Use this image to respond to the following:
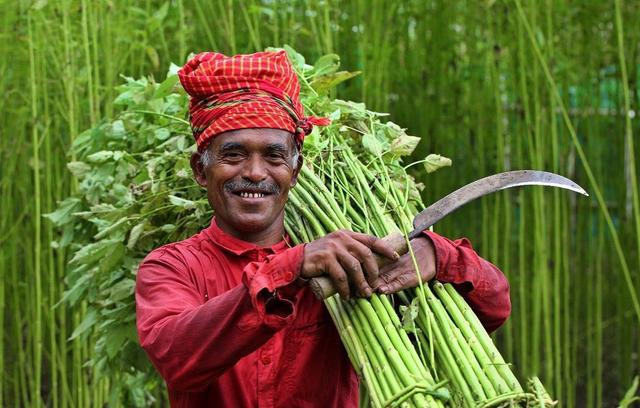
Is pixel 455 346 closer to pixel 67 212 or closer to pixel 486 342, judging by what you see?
pixel 486 342

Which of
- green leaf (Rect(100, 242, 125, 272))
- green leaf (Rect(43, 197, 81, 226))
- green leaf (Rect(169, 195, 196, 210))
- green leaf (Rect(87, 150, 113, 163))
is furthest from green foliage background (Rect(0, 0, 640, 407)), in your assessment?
green leaf (Rect(169, 195, 196, 210))

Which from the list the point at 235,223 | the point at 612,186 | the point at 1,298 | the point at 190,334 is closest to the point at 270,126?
the point at 235,223

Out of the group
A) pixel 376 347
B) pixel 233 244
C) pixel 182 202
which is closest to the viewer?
pixel 376 347

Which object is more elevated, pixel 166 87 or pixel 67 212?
pixel 166 87

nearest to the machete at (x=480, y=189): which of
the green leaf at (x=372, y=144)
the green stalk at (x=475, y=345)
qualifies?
the green stalk at (x=475, y=345)

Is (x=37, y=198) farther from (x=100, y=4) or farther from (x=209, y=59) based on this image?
(x=209, y=59)

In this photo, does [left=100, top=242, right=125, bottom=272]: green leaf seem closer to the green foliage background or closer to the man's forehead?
the green foliage background

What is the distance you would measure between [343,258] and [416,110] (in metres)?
2.69

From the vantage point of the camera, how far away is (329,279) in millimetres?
1597

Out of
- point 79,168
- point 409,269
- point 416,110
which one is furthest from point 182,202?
point 416,110

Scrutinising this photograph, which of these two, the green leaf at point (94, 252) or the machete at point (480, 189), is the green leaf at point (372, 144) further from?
the green leaf at point (94, 252)

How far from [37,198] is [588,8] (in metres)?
2.09

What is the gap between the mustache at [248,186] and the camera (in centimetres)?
183

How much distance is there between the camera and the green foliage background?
11.2ft
